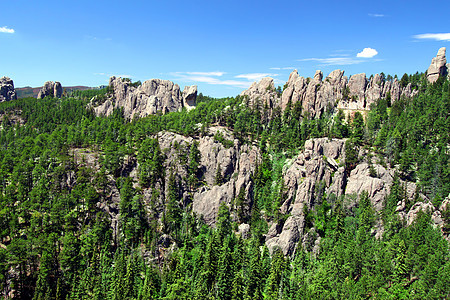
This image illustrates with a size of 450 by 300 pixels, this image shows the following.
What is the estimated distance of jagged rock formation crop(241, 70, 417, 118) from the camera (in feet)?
500

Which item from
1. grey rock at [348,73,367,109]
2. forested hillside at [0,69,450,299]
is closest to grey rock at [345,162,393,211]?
forested hillside at [0,69,450,299]

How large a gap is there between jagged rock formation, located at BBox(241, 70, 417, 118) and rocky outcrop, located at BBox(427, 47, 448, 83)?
16629 mm

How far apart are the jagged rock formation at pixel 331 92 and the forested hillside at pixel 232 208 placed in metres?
5.94

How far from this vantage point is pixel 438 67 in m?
171

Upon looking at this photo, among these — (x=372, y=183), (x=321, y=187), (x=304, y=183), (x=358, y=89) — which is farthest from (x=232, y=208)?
(x=358, y=89)

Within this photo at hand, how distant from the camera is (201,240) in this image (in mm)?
103062

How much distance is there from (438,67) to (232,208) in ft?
470

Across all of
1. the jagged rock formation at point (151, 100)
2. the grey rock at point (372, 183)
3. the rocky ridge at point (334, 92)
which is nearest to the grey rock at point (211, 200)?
the grey rock at point (372, 183)

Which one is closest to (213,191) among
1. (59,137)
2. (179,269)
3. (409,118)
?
(179,269)

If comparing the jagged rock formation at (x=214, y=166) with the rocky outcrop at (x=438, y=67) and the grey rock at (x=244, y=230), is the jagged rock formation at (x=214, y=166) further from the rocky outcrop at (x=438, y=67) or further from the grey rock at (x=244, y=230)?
the rocky outcrop at (x=438, y=67)

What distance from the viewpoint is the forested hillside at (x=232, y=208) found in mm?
81188

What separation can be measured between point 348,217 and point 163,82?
461 ft

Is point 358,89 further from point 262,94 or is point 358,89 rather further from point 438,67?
point 438,67

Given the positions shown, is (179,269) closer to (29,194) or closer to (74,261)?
(74,261)
